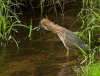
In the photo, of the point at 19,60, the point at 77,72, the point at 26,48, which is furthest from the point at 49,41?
the point at 77,72

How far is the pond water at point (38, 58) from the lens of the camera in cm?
474

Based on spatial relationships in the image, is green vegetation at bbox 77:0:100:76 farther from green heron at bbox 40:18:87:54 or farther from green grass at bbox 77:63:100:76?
green heron at bbox 40:18:87:54

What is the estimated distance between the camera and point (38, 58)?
5.14m

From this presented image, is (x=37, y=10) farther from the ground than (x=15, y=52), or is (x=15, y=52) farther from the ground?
(x=37, y=10)

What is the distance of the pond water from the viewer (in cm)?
474

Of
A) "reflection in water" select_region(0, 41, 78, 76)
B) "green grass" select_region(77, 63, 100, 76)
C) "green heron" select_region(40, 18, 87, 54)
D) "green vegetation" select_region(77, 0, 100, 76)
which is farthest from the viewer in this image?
"green heron" select_region(40, 18, 87, 54)

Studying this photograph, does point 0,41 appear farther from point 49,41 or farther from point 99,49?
point 99,49

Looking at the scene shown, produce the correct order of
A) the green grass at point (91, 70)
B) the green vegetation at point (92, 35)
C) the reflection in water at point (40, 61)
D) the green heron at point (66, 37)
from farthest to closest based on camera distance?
the green heron at point (66, 37), the reflection in water at point (40, 61), the green vegetation at point (92, 35), the green grass at point (91, 70)


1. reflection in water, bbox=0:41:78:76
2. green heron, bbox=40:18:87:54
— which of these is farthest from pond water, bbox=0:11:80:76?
green heron, bbox=40:18:87:54

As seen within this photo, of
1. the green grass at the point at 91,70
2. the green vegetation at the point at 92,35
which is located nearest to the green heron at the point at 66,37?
the green vegetation at the point at 92,35

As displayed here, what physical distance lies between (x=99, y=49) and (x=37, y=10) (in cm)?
230

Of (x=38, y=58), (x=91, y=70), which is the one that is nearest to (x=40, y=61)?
(x=38, y=58)

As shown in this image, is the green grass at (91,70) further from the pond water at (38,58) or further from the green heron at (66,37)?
the green heron at (66,37)

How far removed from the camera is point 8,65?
4.92m
